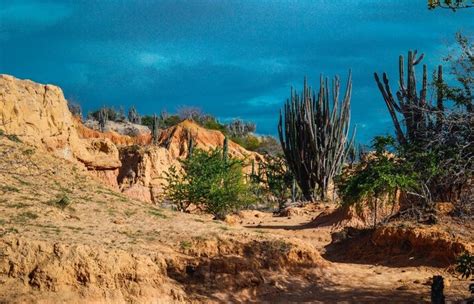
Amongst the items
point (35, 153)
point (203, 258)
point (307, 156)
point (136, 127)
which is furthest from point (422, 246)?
point (136, 127)

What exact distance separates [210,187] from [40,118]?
7.79m

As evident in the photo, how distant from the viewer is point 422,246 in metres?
11.0

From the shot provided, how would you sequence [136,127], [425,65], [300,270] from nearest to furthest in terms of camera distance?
[300,270] → [425,65] → [136,127]

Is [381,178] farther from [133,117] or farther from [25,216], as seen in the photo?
[133,117]

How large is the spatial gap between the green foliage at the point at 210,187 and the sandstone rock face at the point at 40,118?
4438 millimetres

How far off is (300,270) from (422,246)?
2906 mm

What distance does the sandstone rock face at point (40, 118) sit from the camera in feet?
50.3

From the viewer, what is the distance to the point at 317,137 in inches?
957

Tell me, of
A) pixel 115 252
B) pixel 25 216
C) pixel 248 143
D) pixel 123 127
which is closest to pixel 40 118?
pixel 25 216

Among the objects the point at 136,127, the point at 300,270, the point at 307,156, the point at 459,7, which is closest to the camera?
the point at 459,7

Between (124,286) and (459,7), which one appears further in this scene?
(124,286)

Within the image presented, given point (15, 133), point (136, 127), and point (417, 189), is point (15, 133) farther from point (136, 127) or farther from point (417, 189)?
point (136, 127)

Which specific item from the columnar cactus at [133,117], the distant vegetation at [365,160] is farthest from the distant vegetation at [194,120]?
the distant vegetation at [365,160]

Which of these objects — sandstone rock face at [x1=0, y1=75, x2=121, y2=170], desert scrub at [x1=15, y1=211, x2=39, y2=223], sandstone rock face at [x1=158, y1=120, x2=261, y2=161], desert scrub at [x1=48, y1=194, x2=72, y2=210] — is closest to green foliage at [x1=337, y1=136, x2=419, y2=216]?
desert scrub at [x1=48, y1=194, x2=72, y2=210]
